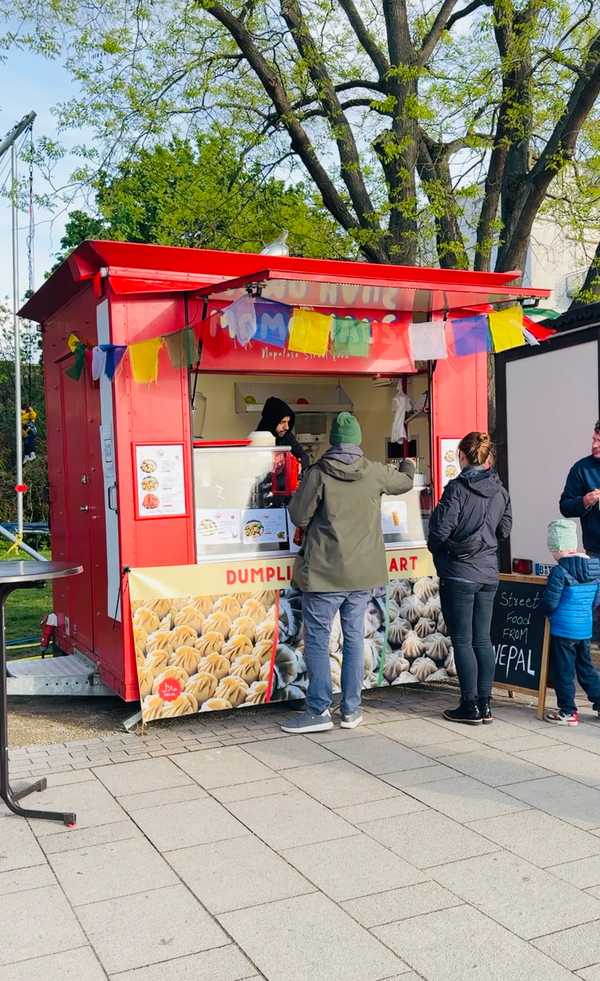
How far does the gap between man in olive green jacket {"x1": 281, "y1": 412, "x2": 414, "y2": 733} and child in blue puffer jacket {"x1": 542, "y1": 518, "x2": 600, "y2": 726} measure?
41.3 inches

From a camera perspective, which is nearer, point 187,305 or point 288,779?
point 288,779

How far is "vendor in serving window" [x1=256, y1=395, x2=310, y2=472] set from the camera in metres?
6.27

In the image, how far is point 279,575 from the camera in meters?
5.80

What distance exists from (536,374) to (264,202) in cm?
690

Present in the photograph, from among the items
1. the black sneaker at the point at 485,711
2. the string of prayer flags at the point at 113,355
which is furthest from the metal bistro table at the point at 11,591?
the black sneaker at the point at 485,711

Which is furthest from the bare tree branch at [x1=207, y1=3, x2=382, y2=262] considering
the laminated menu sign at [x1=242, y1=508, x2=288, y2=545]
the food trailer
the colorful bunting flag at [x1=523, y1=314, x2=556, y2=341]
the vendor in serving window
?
the laminated menu sign at [x1=242, y1=508, x2=288, y2=545]

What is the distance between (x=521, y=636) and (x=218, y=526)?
84.5 inches

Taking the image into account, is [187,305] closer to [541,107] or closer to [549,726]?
[549,726]

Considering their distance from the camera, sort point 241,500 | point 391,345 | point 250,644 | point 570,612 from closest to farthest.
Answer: point 570,612
point 250,644
point 241,500
point 391,345

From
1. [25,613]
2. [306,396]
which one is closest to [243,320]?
[306,396]

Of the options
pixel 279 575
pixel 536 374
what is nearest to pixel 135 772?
pixel 279 575

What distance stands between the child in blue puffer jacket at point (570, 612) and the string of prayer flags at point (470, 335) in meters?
1.41

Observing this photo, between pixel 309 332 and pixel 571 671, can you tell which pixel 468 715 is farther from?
pixel 309 332

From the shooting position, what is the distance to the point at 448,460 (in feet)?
21.4
